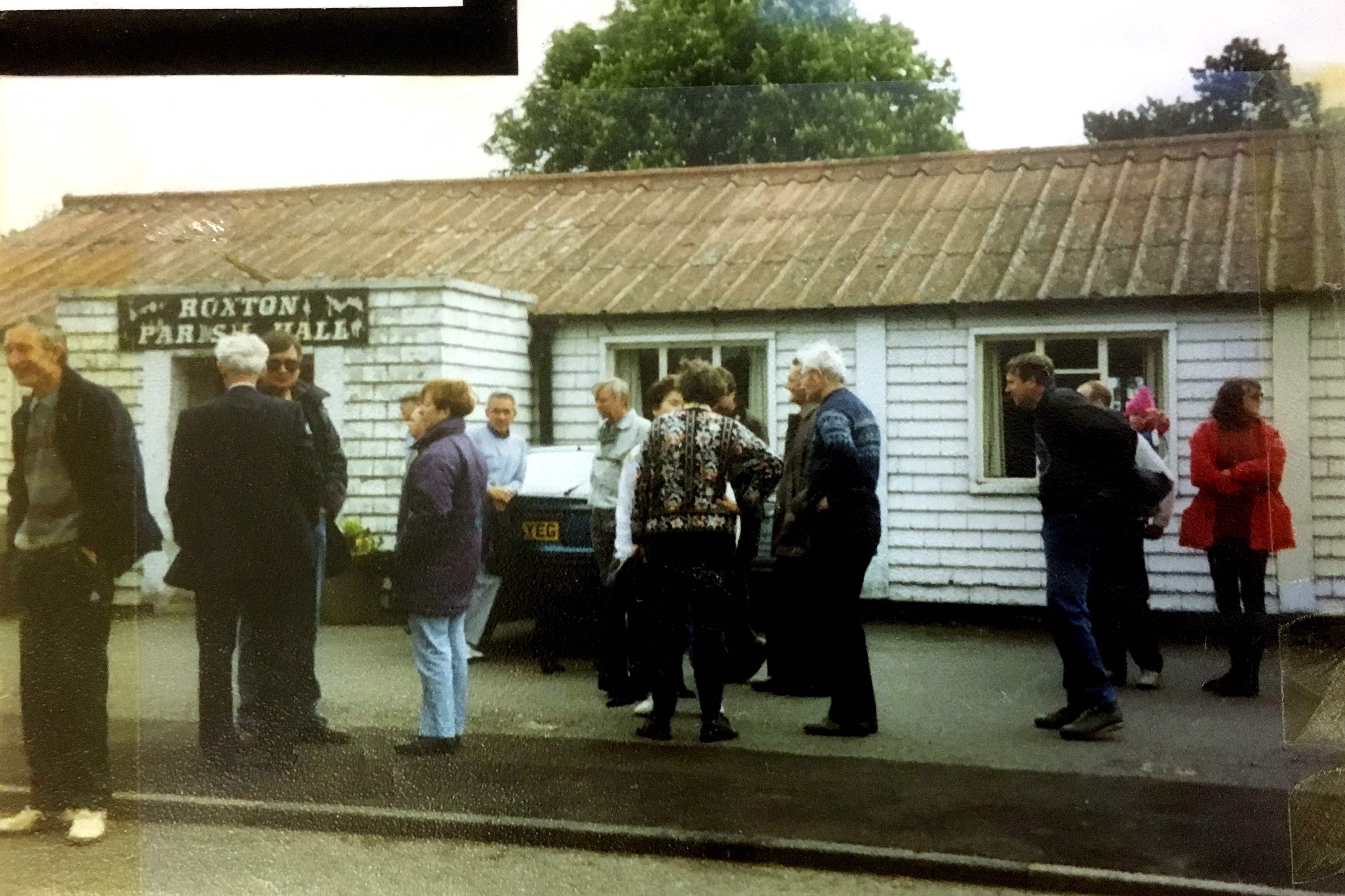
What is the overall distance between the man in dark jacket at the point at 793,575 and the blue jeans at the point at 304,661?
2.04 metres

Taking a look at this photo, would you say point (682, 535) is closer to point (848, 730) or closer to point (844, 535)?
point (844, 535)

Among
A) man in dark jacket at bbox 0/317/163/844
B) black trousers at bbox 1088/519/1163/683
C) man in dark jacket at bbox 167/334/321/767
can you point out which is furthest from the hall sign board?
black trousers at bbox 1088/519/1163/683

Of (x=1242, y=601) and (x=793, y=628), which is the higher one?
(x=1242, y=601)

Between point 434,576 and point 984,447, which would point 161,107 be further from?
point 984,447

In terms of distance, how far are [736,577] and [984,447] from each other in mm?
1423

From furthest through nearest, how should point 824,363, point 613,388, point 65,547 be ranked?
1. point 613,388
2. point 824,363
3. point 65,547

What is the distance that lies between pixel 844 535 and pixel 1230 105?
2.37m

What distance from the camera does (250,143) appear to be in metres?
5.17

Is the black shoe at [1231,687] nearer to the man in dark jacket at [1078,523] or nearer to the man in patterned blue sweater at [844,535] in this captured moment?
the man in dark jacket at [1078,523]

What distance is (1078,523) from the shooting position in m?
5.36

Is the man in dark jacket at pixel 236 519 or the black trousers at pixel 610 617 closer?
the man in dark jacket at pixel 236 519

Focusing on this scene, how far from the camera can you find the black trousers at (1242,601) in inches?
203

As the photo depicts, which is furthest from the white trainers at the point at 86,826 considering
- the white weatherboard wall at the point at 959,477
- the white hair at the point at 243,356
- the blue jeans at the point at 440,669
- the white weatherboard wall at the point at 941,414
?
the white weatherboard wall at the point at 959,477

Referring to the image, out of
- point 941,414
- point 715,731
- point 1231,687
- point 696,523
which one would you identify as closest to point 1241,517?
point 1231,687
